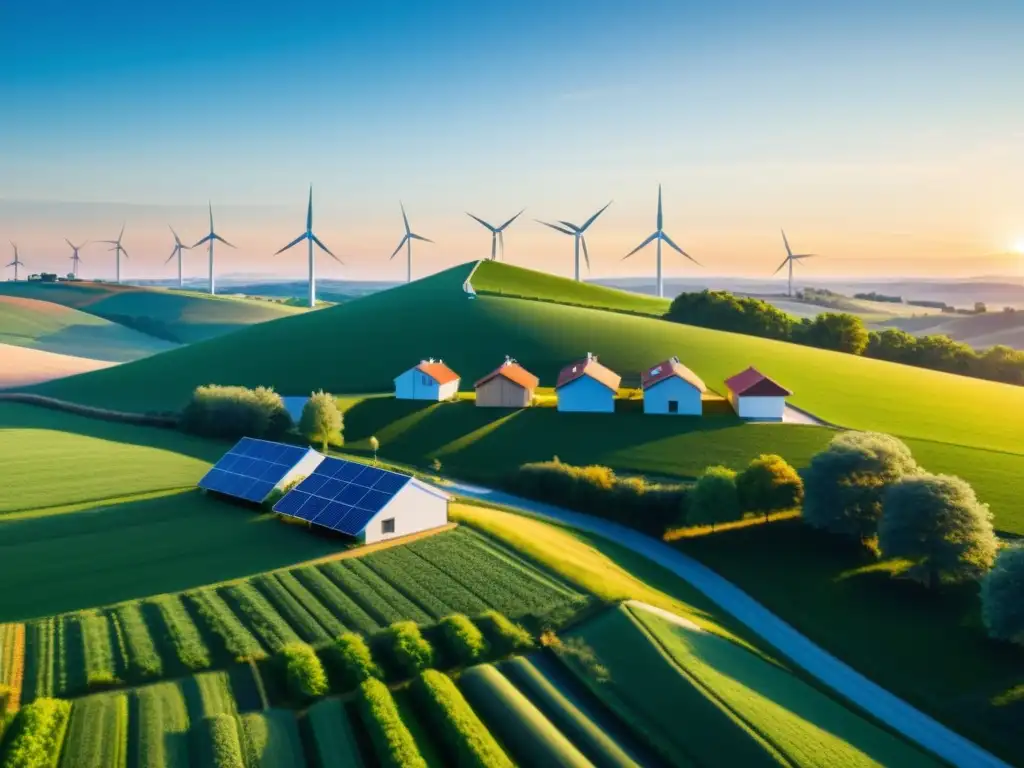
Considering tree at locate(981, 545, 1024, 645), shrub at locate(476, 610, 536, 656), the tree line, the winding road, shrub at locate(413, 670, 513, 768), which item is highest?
the tree line

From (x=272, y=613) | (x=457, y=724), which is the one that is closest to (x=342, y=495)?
(x=272, y=613)

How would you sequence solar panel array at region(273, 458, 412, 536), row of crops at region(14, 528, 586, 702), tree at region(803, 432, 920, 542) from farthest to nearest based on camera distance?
tree at region(803, 432, 920, 542) → solar panel array at region(273, 458, 412, 536) → row of crops at region(14, 528, 586, 702)

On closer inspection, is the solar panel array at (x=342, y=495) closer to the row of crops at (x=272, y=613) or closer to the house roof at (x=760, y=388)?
the row of crops at (x=272, y=613)

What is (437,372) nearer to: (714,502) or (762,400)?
(762,400)

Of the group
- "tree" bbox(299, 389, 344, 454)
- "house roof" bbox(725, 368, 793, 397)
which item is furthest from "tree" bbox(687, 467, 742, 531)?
"tree" bbox(299, 389, 344, 454)

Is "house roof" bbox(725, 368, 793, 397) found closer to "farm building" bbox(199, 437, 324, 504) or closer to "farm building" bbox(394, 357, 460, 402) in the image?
"farm building" bbox(394, 357, 460, 402)

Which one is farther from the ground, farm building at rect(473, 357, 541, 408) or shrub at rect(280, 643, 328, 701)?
farm building at rect(473, 357, 541, 408)
